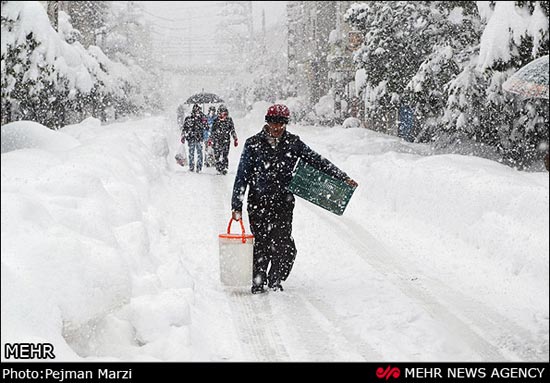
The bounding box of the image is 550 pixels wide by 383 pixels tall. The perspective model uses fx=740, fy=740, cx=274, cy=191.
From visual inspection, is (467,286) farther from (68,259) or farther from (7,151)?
(7,151)

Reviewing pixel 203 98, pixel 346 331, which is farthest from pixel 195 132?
pixel 346 331

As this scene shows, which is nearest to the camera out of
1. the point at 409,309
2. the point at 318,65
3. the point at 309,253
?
the point at 409,309

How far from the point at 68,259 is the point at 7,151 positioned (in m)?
0.76

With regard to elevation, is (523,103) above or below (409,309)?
above

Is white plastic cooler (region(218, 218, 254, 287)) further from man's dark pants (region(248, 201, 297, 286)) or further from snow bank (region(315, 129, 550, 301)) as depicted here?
snow bank (region(315, 129, 550, 301))

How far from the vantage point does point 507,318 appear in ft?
19.1

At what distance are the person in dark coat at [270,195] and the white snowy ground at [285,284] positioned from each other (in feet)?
0.99

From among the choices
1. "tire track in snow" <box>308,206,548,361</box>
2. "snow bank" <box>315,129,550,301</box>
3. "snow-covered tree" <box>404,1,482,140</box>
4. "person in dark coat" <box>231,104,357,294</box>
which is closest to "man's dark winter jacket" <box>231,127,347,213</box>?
"person in dark coat" <box>231,104,357,294</box>

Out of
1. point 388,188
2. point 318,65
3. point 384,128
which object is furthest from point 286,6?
point 388,188

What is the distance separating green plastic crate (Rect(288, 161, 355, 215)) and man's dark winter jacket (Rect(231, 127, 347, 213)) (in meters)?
0.07

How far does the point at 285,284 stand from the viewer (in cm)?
754

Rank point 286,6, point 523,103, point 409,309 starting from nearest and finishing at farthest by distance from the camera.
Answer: point 409,309
point 523,103
point 286,6

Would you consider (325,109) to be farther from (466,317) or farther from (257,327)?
(257,327)
